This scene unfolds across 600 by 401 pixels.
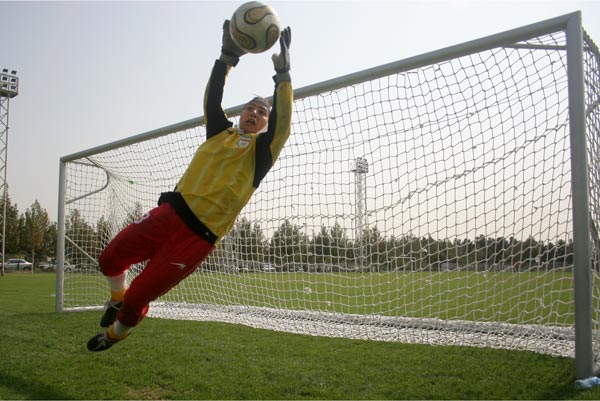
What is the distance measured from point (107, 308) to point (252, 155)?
1809 mm

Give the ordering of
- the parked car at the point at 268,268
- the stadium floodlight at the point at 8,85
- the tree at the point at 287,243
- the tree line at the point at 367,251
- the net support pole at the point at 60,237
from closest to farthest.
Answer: the tree line at the point at 367,251, the tree at the point at 287,243, the parked car at the point at 268,268, the net support pole at the point at 60,237, the stadium floodlight at the point at 8,85

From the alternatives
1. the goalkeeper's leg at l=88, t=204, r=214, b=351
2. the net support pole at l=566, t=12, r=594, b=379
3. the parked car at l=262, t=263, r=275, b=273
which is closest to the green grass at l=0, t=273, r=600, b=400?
the net support pole at l=566, t=12, r=594, b=379

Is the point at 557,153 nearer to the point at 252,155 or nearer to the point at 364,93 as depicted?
the point at 364,93

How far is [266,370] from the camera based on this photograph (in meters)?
4.47

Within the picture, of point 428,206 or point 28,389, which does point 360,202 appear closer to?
point 428,206

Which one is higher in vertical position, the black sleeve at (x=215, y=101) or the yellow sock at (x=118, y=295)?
the black sleeve at (x=215, y=101)

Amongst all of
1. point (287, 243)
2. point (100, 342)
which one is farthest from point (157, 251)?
point (287, 243)

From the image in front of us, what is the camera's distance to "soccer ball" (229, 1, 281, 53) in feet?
11.6

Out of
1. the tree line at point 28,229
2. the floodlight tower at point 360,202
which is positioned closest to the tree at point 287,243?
the floodlight tower at point 360,202

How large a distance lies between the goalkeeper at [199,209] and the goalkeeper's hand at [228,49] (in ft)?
0.16

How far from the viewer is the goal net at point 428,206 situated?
4.55m

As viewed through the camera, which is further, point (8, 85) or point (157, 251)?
point (8, 85)

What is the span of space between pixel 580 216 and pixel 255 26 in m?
2.99

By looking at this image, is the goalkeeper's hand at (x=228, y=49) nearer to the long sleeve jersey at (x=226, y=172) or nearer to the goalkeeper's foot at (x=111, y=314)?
the long sleeve jersey at (x=226, y=172)
